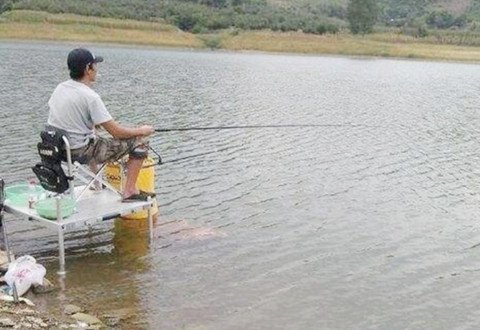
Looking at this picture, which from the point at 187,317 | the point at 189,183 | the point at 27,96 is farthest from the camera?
the point at 27,96

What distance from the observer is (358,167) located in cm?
1661

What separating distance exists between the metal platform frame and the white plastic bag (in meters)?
0.71

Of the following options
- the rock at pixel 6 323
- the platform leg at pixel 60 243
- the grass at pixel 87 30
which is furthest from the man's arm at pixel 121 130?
the grass at pixel 87 30

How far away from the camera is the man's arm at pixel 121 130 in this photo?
28.8 feet

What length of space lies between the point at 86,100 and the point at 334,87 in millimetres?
34318

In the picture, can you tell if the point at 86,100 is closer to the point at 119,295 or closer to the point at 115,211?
the point at 115,211

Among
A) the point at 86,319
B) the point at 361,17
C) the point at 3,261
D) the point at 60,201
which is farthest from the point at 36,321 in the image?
the point at 361,17

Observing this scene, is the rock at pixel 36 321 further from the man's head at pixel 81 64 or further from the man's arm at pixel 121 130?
the man's head at pixel 81 64

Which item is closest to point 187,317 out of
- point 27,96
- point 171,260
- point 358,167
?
point 171,260

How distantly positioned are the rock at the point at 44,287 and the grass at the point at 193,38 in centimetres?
7683

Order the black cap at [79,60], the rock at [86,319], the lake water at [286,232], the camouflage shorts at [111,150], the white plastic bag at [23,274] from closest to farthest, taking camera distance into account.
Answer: the rock at [86,319], the white plastic bag at [23,274], the lake water at [286,232], the black cap at [79,60], the camouflage shorts at [111,150]

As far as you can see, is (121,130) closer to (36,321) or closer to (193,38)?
(36,321)

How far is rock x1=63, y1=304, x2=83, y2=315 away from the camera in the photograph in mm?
7263

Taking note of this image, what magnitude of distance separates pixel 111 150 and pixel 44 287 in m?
2.20
